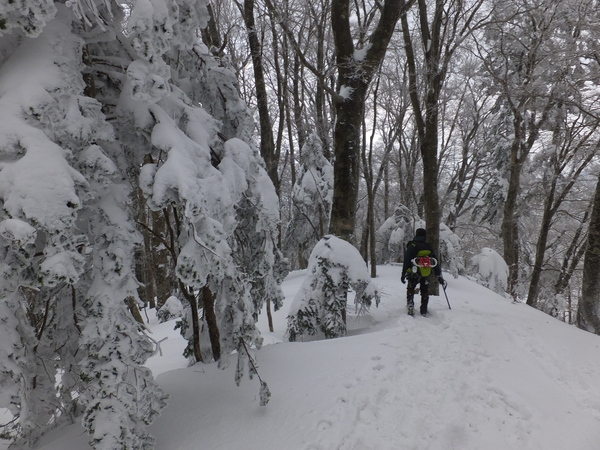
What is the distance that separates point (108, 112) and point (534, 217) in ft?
69.4

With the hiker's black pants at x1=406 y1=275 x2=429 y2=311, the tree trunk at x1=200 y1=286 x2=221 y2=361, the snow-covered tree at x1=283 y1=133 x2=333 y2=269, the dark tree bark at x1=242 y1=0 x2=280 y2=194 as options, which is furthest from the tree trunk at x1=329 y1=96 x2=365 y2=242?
the snow-covered tree at x1=283 y1=133 x2=333 y2=269

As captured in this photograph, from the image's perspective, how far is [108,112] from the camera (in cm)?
293

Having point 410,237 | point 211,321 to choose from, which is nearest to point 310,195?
point 410,237

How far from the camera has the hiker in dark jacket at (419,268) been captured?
642 centimetres

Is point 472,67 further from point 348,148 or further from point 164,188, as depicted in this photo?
point 164,188

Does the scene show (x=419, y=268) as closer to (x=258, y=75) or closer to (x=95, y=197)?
(x=95, y=197)

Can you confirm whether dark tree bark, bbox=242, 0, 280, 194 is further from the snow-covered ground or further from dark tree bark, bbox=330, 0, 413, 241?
the snow-covered ground

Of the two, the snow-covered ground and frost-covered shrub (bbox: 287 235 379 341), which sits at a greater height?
frost-covered shrub (bbox: 287 235 379 341)

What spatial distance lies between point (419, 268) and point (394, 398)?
11.4 feet

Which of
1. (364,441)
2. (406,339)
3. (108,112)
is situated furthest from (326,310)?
(108,112)

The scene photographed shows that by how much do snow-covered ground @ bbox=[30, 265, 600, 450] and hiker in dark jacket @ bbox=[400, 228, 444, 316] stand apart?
1302mm

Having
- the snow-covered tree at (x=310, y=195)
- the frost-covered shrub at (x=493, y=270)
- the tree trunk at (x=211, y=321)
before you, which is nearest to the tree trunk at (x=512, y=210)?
the frost-covered shrub at (x=493, y=270)

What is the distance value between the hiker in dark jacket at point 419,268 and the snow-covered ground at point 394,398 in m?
1.30

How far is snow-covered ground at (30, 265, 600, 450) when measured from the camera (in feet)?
9.32
